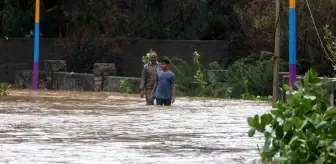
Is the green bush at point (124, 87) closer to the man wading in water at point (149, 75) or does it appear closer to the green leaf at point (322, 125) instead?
the man wading in water at point (149, 75)

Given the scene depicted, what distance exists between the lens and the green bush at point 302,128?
1015 cm

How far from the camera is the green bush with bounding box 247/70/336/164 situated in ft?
33.3

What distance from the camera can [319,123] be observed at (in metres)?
10.3

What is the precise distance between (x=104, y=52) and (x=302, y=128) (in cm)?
2527

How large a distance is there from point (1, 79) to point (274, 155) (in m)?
26.9

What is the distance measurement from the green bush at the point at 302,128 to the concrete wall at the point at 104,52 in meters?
22.7

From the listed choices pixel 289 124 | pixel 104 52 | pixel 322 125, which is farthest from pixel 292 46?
pixel 104 52

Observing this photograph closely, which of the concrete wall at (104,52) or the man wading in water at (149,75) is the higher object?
the concrete wall at (104,52)

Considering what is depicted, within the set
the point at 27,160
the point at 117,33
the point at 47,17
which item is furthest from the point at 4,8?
the point at 27,160

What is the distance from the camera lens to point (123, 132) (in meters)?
16.2

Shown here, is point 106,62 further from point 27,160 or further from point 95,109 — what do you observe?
point 27,160

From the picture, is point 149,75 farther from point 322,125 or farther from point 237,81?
point 322,125

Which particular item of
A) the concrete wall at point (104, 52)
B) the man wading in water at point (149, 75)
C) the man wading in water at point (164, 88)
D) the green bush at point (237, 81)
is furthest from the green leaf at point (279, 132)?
the concrete wall at point (104, 52)

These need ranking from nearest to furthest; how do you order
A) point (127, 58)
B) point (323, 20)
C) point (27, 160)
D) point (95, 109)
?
point (27, 160) < point (95, 109) < point (323, 20) < point (127, 58)
